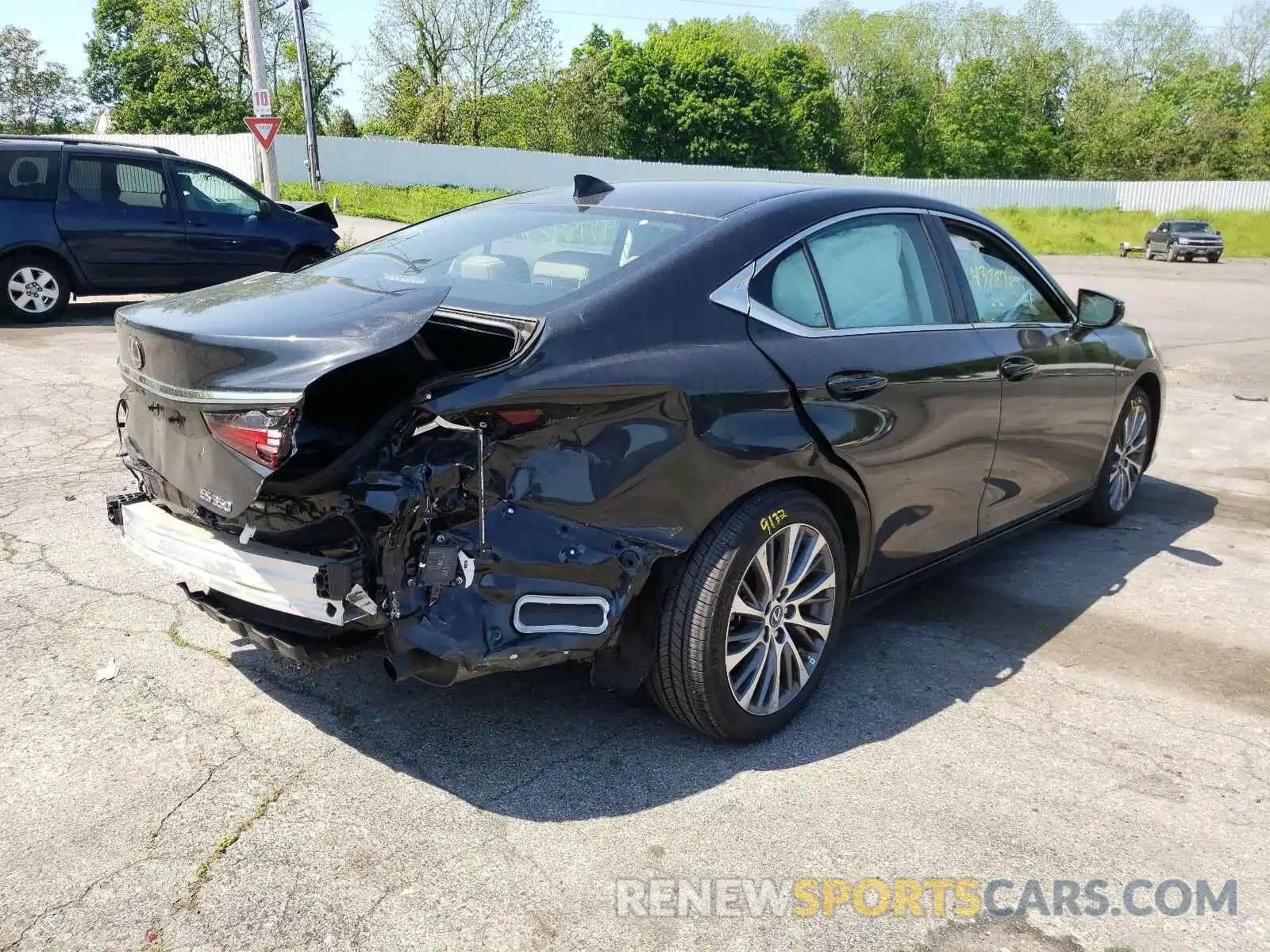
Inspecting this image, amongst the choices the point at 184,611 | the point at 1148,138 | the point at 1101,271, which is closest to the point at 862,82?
the point at 1148,138

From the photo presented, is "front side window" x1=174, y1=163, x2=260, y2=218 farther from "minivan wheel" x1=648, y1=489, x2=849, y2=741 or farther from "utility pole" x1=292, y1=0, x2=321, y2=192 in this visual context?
"utility pole" x1=292, y1=0, x2=321, y2=192

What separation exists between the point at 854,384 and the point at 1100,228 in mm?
47193

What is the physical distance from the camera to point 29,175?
10633 mm

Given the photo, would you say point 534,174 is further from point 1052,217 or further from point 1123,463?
point 1123,463

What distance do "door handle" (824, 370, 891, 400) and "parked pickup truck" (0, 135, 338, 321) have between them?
851 centimetres

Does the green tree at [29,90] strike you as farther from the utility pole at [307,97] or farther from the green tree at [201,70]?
the utility pole at [307,97]

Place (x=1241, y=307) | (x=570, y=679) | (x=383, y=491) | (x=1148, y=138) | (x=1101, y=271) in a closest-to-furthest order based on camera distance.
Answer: (x=383, y=491) → (x=570, y=679) → (x=1241, y=307) → (x=1101, y=271) → (x=1148, y=138)

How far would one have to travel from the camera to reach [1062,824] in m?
2.91

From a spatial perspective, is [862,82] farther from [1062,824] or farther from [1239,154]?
[1062,824]

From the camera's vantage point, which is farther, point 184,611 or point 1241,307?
point 1241,307

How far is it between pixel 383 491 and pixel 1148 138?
268ft

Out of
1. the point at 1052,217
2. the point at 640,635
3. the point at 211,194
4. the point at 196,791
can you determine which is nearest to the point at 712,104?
the point at 1052,217

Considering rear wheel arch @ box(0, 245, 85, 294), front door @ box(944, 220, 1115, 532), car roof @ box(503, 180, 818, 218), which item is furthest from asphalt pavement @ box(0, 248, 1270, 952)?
rear wheel arch @ box(0, 245, 85, 294)

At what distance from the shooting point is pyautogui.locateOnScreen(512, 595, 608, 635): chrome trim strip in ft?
8.88
